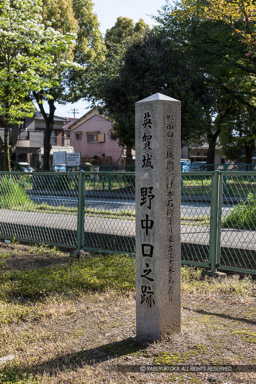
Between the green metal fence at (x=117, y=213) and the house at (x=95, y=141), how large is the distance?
33185 millimetres

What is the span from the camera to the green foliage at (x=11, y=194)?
8148 millimetres

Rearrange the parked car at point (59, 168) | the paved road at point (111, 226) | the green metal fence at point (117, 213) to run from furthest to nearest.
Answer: the parked car at point (59, 168), the paved road at point (111, 226), the green metal fence at point (117, 213)

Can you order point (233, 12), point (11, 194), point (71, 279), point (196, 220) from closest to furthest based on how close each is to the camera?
point (71, 279) < point (196, 220) < point (11, 194) < point (233, 12)

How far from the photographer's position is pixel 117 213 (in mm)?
6660

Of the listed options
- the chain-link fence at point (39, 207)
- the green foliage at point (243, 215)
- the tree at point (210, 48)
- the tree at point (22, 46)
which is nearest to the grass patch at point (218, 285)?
the green foliage at point (243, 215)

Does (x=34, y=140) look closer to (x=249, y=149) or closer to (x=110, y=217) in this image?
(x=249, y=149)

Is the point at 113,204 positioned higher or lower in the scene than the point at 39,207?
higher

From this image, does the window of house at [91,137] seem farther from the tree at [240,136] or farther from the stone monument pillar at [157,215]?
the stone monument pillar at [157,215]

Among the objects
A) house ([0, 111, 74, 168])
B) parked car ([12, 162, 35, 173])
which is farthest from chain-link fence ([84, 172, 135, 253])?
house ([0, 111, 74, 168])

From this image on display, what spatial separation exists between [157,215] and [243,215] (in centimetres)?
365

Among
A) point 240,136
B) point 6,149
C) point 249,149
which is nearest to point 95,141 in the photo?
point 249,149

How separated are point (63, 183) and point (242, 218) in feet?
9.82

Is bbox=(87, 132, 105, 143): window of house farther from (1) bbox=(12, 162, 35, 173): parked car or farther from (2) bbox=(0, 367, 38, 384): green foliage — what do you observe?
(2) bbox=(0, 367, 38, 384): green foliage

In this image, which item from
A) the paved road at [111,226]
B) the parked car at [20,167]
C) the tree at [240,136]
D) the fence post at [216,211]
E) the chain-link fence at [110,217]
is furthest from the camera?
the parked car at [20,167]
